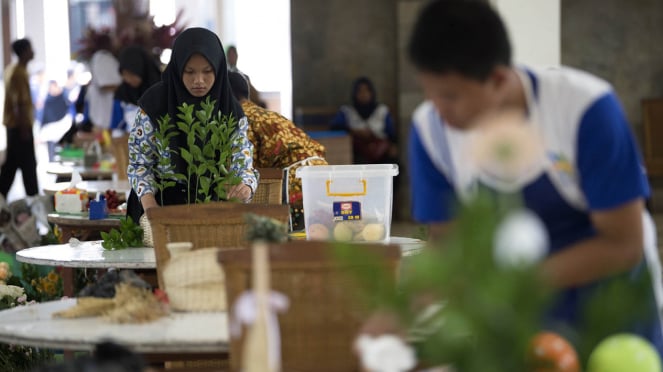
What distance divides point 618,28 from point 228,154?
9.95 meters

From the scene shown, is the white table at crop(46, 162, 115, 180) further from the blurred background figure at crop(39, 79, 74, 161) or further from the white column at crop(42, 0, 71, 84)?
the white column at crop(42, 0, 71, 84)

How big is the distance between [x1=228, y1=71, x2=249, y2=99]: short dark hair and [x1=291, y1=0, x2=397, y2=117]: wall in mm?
6813

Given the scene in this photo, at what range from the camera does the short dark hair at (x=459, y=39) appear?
1.82 meters

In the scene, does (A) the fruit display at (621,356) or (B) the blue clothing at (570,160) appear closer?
(A) the fruit display at (621,356)

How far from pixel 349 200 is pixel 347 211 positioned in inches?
1.8

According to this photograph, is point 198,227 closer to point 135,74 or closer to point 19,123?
point 135,74

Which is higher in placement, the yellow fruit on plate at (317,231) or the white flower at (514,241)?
the white flower at (514,241)

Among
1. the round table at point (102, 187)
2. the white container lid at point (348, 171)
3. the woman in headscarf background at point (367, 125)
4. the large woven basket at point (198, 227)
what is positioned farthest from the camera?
the woman in headscarf background at point (367, 125)

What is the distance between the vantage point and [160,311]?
2643 millimetres

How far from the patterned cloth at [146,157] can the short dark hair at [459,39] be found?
2.43 metres

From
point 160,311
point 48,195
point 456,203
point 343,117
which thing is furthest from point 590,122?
point 343,117

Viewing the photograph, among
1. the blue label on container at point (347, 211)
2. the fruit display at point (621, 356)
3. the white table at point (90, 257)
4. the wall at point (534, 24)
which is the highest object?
the wall at point (534, 24)

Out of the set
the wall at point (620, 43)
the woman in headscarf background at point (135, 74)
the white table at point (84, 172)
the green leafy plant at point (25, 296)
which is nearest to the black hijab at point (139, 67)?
the woman in headscarf background at point (135, 74)

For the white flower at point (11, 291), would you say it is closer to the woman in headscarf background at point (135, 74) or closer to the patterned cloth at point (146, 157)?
the patterned cloth at point (146, 157)
